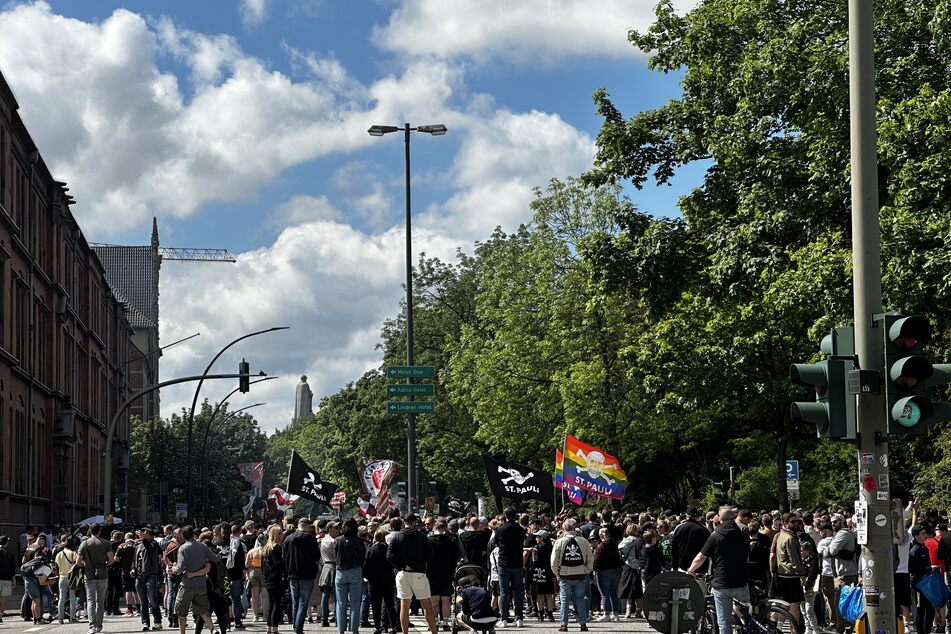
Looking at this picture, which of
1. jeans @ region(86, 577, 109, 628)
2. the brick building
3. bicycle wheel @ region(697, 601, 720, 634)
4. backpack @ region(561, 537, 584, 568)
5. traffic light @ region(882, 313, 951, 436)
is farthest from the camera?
the brick building

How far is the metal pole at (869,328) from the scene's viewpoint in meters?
10.4

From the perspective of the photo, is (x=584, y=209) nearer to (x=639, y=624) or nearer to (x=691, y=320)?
(x=691, y=320)

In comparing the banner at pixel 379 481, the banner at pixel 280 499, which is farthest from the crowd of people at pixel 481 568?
the banner at pixel 280 499

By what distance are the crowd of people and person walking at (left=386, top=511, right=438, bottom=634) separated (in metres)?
0.02

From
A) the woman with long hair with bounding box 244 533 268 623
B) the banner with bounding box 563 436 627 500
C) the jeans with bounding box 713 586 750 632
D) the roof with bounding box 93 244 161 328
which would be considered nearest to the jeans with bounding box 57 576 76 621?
the woman with long hair with bounding box 244 533 268 623

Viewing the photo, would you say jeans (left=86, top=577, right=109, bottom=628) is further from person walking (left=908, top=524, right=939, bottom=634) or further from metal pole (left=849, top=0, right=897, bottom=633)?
metal pole (left=849, top=0, right=897, bottom=633)

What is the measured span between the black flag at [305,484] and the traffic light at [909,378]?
84.8 ft

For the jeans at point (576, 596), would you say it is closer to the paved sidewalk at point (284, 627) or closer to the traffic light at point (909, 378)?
the paved sidewalk at point (284, 627)

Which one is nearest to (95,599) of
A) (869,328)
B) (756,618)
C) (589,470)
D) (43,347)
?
(756,618)

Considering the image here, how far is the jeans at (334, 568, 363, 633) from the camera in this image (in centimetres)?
1967

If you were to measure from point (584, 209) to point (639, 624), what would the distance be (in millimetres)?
29363

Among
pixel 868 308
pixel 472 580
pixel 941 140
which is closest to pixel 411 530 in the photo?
pixel 472 580

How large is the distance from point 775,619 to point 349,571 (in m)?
6.17

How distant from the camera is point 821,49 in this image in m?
27.3
